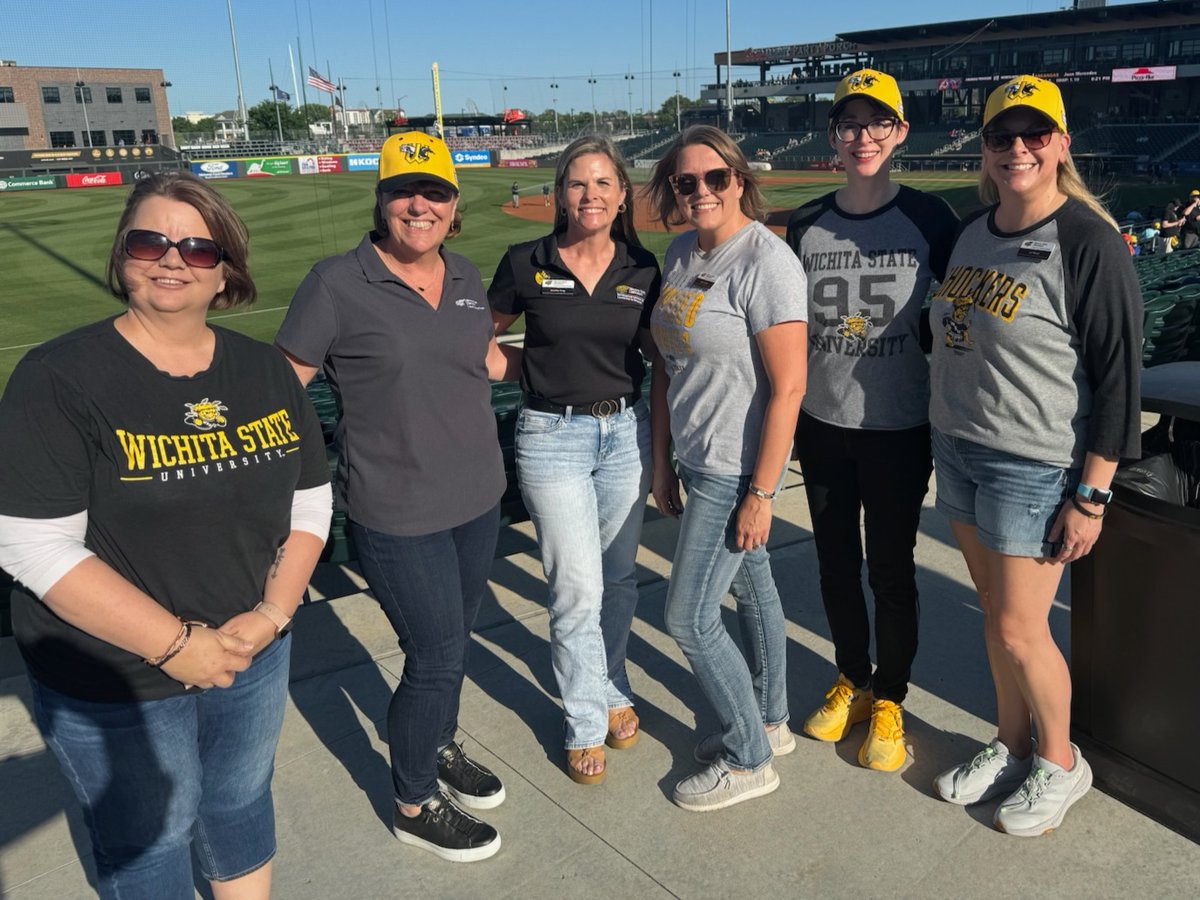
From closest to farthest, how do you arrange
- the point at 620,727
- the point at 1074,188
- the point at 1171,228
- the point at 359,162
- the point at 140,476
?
1. the point at 140,476
2. the point at 1074,188
3. the point at 620,727
4. the point at 1171,228
5. the point at 359,162

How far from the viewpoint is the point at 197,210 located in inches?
78.3

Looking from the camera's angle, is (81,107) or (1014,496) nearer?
(1014,496)

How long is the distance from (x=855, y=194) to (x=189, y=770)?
7.87ft

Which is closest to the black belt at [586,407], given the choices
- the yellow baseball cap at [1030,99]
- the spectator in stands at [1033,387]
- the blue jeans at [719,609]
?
the blue jeans at [719,609]

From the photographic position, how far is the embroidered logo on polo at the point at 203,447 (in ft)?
6.00

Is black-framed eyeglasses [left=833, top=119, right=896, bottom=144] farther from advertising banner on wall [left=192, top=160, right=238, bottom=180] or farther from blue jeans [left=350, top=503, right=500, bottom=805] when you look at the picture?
advertising banner on wall [left=192, top=160, right=238, bottom=180]

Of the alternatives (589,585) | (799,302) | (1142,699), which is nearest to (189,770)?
(589,585)

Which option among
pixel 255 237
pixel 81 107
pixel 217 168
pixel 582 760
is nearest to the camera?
pixel 582 760

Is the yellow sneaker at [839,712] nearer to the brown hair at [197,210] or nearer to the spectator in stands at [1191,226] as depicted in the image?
the brown hair at [197,210]

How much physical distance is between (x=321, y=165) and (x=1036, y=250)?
38.7m

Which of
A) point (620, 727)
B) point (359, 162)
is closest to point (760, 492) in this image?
point (620, 727)

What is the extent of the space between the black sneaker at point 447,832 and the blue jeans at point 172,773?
65 cm

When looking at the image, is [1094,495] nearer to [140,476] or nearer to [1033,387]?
[1033,387]

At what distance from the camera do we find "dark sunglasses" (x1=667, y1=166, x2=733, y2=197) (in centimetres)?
277
